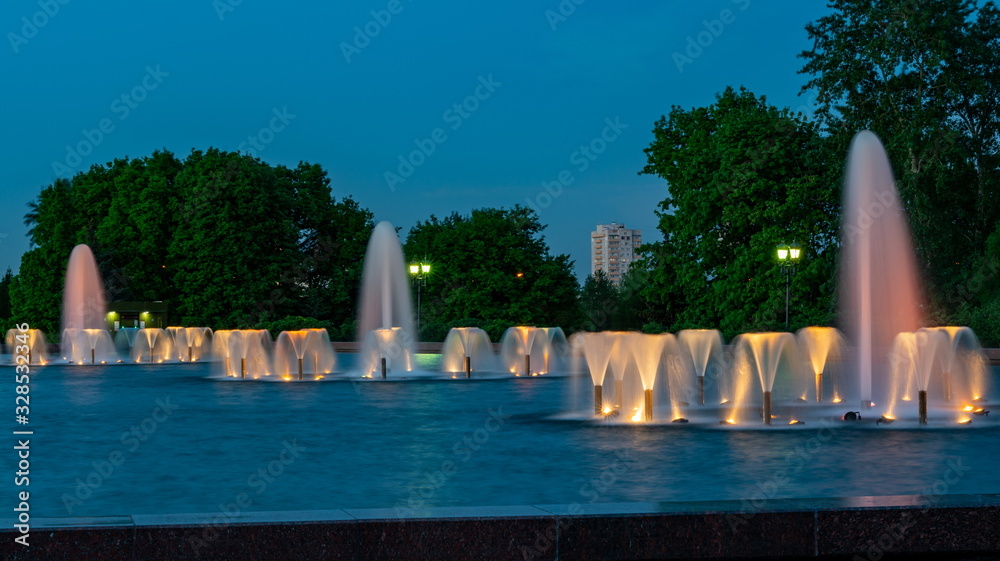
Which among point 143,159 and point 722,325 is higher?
point 143,159

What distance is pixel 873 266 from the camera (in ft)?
136

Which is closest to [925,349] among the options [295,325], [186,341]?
[186,341]

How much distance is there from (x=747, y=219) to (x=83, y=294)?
4088cm

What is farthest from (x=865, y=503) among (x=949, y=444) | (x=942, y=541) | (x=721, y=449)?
(x=949, y=444)

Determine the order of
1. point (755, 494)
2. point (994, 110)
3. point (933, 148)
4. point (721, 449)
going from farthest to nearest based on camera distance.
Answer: point (994, 110) → point (933, 148) → point (721, 449) → point (755, 494)

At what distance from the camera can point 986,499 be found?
8578mm

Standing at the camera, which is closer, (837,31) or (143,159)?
(837,31)

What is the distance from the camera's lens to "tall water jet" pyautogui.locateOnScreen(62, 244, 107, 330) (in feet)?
237

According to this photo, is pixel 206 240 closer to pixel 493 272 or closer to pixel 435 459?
pixel 493 272

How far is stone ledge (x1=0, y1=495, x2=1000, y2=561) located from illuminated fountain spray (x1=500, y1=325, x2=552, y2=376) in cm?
3223

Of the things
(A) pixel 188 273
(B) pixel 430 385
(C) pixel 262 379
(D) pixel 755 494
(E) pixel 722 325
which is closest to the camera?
(D) pixel 755 494

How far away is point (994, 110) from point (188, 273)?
154ft

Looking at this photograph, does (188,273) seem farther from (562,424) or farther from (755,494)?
(755,494)

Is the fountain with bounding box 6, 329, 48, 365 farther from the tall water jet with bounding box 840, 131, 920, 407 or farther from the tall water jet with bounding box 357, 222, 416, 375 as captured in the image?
the tall water jet with bounding box 840, 131, 920, 407
